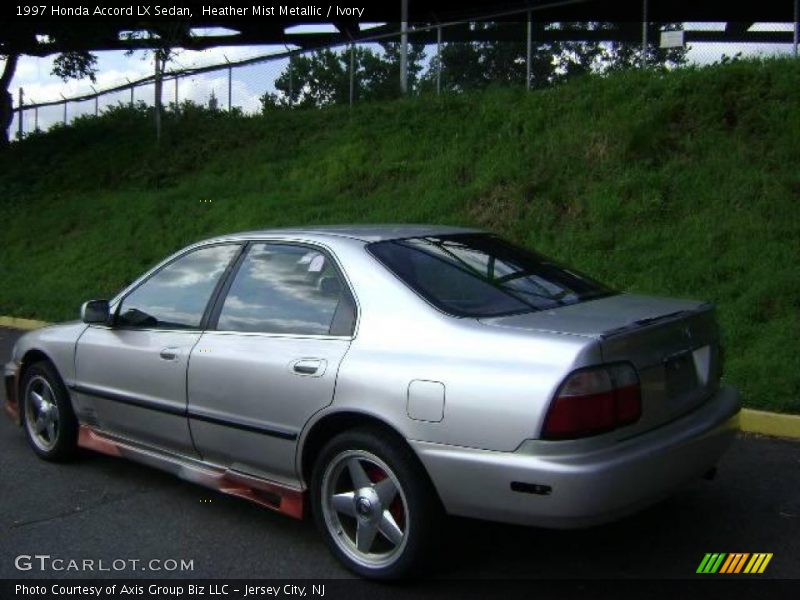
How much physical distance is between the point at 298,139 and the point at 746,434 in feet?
36.2

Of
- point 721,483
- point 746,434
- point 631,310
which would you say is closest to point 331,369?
point 631,310

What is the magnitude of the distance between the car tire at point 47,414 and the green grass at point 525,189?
15.0 feet

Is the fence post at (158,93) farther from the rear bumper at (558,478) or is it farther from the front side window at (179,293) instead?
the rear bumper at (558,478)

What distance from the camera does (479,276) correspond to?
3.98 m

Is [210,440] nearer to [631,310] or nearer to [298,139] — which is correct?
[631,310]

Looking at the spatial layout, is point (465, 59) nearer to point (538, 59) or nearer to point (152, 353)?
point (538, 59)

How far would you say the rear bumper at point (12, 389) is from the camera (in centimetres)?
559

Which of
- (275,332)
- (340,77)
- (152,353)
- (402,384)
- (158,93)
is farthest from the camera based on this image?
(158,93)

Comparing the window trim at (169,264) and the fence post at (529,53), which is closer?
the window trim at (169,264)

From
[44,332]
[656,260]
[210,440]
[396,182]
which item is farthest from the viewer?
[396,182]

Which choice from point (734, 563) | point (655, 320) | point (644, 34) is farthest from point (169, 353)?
point (644, 34)

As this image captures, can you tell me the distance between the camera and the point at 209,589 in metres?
3.59

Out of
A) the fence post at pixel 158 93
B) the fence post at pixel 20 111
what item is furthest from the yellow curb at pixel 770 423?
the fence post at pixel 20 111

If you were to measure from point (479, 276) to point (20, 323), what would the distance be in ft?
31.4
